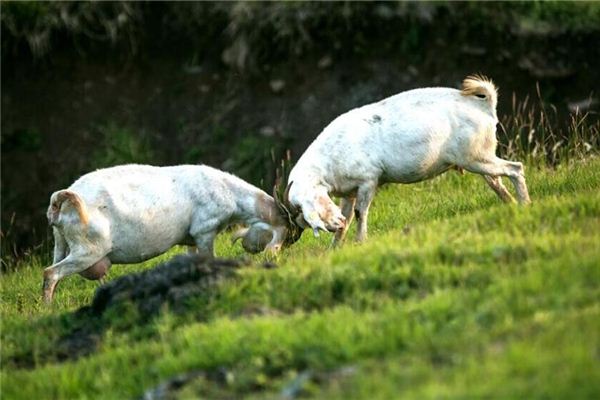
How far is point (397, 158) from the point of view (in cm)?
1166

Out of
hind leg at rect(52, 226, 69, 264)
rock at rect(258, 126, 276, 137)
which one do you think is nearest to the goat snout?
hind leg at rect(52, 226, 69, 264)

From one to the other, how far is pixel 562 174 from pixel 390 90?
6.17m

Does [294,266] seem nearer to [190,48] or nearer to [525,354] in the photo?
[525,354]

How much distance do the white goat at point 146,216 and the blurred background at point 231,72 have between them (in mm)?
5161

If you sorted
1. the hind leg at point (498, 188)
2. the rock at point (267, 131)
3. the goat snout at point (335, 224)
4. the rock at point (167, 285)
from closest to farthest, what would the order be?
1. the rock at point (167, 285)
2. the goat snout at point (335, 224)
3. the hind leg at point (498, 188)
4. the rock at point (267, 131)

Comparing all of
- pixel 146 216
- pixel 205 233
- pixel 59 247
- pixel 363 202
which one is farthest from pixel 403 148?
pixel 59 247

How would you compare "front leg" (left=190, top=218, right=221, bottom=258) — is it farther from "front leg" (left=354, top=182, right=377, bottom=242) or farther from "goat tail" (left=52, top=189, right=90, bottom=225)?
"front leg" (left=354, top=182, right=377, bottom=242)

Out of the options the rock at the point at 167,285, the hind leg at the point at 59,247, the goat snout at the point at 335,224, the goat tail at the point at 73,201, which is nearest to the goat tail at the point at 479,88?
the goat snout at the point at 335,224

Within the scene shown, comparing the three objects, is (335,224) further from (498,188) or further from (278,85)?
(278,85)

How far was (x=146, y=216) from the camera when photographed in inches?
455

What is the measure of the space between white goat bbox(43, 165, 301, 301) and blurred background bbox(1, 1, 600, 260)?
16.9 feet

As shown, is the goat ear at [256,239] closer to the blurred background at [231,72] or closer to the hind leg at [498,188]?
the hind leg at [498,188]

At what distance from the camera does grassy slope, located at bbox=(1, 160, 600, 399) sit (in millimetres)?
6996

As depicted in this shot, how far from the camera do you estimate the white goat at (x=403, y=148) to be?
11.6 m
